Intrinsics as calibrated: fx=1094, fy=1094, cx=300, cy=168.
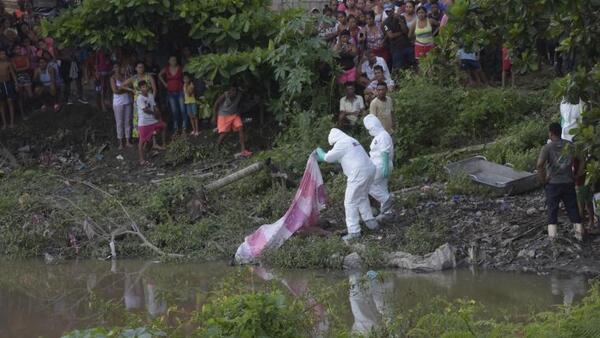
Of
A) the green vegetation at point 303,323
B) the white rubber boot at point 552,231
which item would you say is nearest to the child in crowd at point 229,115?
the white rubber boot at point 552,231

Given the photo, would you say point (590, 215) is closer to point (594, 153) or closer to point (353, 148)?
point (353, 148)

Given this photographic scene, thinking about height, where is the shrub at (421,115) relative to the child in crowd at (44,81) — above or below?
below

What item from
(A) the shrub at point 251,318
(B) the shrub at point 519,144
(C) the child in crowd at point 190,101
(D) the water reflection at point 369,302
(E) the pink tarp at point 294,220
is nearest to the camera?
(A) the shrub at point 251,318

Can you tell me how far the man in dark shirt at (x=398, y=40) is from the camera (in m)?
19.4

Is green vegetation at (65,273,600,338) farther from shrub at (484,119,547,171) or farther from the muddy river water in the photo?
shrub at (484,119,547,171)

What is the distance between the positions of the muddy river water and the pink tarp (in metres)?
0.35

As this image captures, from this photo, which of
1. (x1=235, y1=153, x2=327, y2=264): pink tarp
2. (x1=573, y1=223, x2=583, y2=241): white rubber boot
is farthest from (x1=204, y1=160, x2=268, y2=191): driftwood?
(x1=573, y1=223, x2=583, y2=241): white rubber boot

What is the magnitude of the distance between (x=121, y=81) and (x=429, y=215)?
7673 millimetres

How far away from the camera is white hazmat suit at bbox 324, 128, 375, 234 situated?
14.2 meters

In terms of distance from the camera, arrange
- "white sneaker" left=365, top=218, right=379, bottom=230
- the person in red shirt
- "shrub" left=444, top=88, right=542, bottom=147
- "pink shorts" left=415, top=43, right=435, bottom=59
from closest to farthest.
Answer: "white sneaker" left=365, top=218, right=379, bottom=230
"shrub" left=444, top=88, right=542, bottom=147
"pink shorts" left=415, top=43, right=435, bottom=59
the person in red shirt

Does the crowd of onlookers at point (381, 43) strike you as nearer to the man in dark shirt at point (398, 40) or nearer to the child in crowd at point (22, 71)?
the man in dark shirt at point (398, 40)

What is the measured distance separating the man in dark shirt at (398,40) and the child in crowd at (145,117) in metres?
4.35

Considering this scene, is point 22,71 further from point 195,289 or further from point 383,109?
point 195,289

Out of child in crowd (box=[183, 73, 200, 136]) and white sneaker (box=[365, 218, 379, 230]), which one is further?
child in crowd (box=[183, 73, 200, 136])
